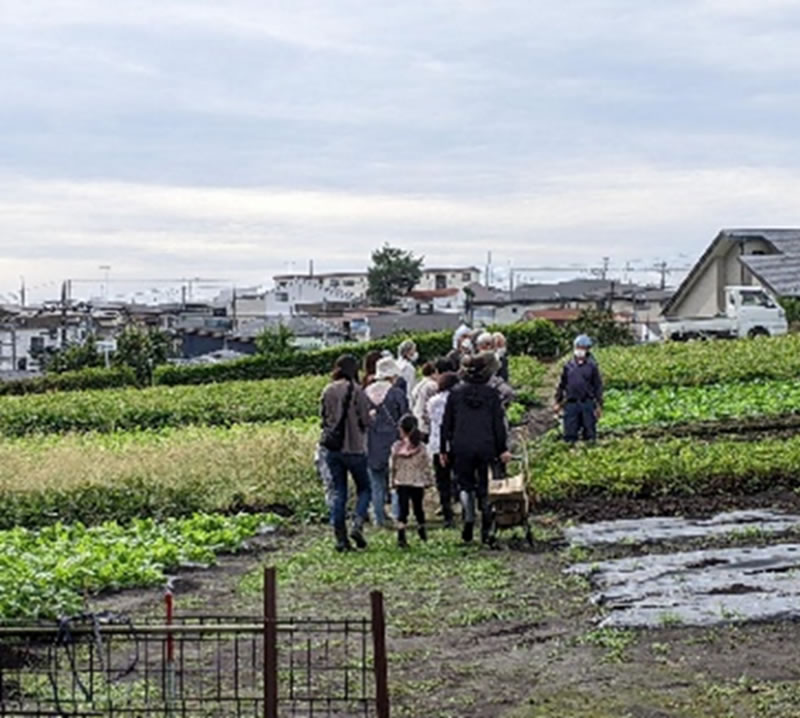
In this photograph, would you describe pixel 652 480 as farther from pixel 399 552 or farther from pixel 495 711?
pixel 495 711

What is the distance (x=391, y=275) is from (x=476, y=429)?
87.8 metres

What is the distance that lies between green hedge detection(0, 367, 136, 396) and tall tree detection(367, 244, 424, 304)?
4820 cm

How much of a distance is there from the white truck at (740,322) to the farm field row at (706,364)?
8.21 m

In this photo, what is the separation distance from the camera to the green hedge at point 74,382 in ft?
164

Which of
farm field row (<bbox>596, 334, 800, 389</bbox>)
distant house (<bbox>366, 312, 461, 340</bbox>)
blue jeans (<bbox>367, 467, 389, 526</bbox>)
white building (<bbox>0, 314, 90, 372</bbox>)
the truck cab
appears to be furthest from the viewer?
white building (<bbox>0, 314, 90, 372</bbox>)

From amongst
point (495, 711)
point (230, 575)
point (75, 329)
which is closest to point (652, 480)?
point (230, 575)

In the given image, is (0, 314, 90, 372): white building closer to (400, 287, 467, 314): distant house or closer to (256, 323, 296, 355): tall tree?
(400, 287, 467, 314): distant house

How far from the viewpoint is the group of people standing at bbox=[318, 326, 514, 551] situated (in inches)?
574

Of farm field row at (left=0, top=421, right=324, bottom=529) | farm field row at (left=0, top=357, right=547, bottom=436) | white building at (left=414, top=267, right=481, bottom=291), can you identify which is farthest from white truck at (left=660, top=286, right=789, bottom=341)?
white building at (left=414, top=267, right=481, bottom=291)

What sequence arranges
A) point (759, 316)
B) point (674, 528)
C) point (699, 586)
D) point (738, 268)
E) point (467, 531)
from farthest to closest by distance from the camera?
point (738, 268)
point (759, 316)
point (674, 528)
point (467, 531)
point (699, 586)

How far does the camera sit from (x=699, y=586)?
1153cm

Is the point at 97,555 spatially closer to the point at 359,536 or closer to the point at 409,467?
the point at 359,536

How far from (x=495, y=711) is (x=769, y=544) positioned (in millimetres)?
5631

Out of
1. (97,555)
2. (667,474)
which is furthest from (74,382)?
(97,555)
